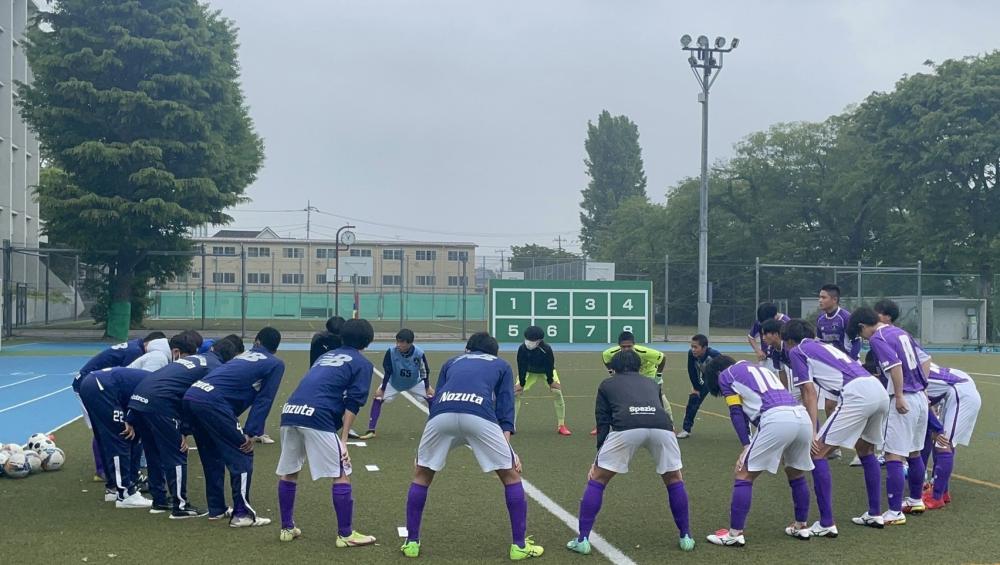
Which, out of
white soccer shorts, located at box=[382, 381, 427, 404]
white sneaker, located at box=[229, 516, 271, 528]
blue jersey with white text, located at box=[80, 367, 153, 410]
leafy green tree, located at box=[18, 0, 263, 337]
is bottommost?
white sneaker, located at box=[229, 516, 271, 528]

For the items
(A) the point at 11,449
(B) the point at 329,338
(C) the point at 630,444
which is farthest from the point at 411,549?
(B) the point at 329,338

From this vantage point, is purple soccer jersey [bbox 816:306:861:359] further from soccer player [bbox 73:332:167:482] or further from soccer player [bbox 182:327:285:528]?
soccer player [bbox 73:332:167:482]

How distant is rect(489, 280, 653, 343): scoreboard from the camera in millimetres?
33156

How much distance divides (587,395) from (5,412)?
429 inches

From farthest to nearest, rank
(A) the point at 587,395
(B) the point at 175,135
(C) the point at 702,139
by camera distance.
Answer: (B) the point at 175,135
(C) the point at 702,139
(A) the point at 587,395

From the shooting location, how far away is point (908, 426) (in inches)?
311

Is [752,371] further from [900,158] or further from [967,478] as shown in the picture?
[900,158]

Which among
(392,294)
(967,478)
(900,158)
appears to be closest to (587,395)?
(967,478)

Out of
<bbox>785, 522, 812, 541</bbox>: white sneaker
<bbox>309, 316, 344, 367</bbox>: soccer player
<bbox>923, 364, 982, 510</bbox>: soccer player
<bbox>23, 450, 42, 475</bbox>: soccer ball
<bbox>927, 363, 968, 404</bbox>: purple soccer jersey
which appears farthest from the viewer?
<bbox>309, 316, 344, 367</bbox>: soccer player

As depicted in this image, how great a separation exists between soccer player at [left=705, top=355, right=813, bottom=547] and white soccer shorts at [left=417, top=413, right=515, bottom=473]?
1.86m

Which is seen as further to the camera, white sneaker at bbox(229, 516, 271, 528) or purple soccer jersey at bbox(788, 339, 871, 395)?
purple soccer jersey at bbox(788, 339, 871, 395)

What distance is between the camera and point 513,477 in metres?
6.49

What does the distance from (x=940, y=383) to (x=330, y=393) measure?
19.8ft

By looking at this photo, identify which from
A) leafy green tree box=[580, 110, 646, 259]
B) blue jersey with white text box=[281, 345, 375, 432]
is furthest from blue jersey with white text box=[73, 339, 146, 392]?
leafy green tree box=[580, 110, 646, 259]
